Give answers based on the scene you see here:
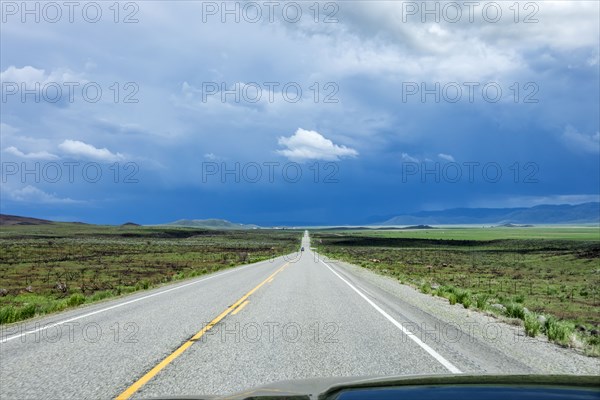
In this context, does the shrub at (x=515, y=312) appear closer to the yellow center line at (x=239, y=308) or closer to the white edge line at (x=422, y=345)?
the white edge line at (x=422, y=345)

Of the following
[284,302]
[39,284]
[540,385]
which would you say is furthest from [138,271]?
[540,385]

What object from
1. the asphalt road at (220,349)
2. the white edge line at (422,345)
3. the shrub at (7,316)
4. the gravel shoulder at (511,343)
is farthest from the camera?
the shrub at (7,316)

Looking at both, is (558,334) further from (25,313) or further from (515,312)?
(25,313)

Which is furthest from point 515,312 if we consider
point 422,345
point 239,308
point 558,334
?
point 239,308

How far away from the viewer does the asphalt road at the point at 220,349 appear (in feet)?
21.4

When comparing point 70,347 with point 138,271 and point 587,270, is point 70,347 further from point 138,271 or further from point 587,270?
point 587,270

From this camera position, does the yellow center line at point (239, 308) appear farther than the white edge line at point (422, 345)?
Yes

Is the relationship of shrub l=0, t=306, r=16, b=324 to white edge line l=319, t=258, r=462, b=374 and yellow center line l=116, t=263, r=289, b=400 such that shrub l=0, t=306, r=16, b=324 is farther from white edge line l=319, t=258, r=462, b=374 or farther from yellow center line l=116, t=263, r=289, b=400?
white edge line l=319, t=258, r=462, b=374

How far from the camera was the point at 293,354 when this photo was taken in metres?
8.12

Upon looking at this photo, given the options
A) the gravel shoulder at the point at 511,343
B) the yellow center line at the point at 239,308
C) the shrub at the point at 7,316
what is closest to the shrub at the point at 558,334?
the gravel shoulder at the point at 511,343

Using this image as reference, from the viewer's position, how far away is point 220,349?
8586mm

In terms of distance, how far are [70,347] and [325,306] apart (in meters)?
7.81

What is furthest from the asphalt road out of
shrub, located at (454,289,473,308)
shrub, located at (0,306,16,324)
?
shrub, located at (454,289,473,308)

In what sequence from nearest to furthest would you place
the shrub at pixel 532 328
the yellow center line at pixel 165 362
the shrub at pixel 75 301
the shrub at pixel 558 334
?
1. the yellow center line at pixel 165 362
2. the shrub at pixel 558 334
3. the shrub at pixel 532 328
4. the shrub at pixel 75 301
